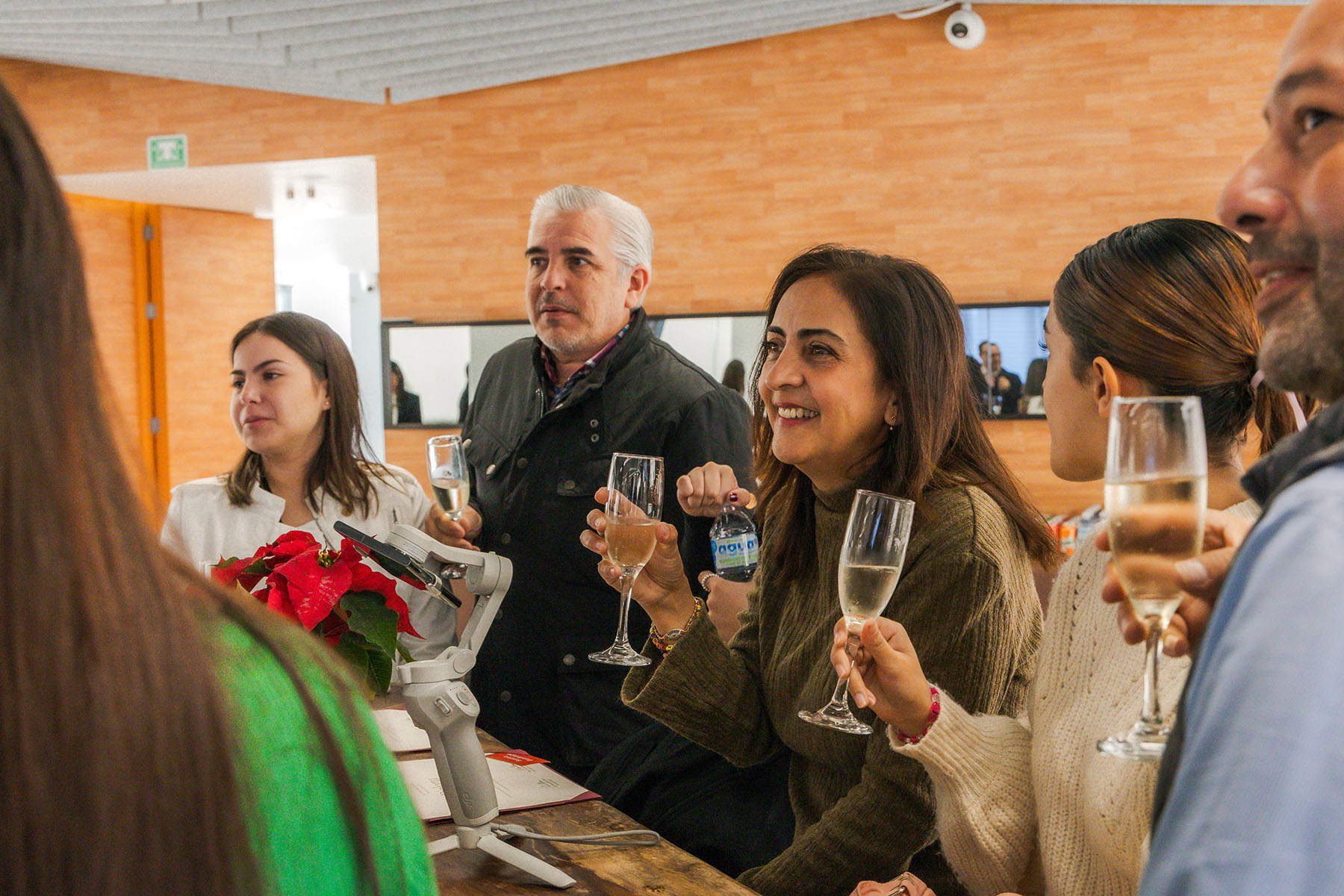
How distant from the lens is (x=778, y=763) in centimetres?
211

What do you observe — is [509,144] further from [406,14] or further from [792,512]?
[792,512]

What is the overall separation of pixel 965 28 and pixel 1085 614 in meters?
5.90

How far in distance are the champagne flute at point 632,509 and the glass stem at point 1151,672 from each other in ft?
3.48

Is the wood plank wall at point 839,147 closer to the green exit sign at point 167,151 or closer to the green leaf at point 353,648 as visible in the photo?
the green exit sign at point 167,151

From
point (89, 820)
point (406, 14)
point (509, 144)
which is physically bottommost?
point (89, 820)

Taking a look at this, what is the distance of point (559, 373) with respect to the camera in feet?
9.92

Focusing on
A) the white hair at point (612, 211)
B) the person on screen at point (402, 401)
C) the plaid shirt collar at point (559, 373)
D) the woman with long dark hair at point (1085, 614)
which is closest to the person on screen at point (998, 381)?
the person on screen at point (402, 401)

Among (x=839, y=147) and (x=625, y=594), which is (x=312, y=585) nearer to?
(x=625, y=594)

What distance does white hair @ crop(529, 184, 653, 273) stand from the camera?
3010mm

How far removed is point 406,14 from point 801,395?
5.38 m

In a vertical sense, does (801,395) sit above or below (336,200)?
below

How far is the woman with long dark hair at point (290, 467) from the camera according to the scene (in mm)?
3014

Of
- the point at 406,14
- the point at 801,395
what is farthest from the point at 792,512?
the point at 406,14

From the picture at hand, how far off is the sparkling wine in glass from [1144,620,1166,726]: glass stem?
165 cm
